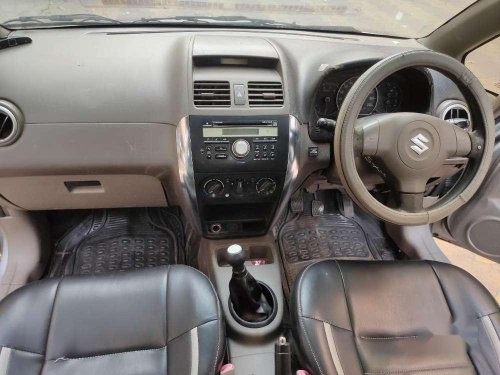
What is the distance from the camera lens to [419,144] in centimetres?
109

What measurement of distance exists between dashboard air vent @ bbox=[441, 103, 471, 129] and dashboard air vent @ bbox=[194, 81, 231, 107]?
714 mm

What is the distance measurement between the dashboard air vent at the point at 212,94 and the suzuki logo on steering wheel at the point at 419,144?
53 centimetres

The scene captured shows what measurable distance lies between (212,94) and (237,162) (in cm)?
21

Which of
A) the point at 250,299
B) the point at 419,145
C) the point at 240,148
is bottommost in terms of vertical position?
the point at 250,299

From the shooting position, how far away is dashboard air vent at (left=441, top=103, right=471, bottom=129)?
4.30ft

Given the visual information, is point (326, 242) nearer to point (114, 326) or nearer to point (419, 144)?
point (419, 144)

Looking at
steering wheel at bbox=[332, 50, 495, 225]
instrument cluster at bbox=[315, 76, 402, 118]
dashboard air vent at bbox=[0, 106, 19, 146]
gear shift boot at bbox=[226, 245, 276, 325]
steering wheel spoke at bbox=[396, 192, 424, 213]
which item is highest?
instrument cluster at bbox=[315, 76, 402, 118]

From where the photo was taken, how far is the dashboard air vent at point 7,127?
3.69ft

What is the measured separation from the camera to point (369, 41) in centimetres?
152

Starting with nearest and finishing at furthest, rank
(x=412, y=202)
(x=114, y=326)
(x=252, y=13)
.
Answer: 1. (x=114, y=326)
2. (x=412, y=202)
3. (x=252, y=13)

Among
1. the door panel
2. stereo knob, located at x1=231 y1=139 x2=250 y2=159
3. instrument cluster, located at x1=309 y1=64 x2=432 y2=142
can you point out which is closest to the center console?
stereo knob, located at x1=231 y1=139 x2=250 y2=159

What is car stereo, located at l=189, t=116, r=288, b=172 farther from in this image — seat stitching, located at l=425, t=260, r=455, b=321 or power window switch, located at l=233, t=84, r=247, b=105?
seat stitching, located at l=425, t=260, r=455, b=321

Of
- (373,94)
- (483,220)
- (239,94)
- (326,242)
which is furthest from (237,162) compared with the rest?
(483,220)

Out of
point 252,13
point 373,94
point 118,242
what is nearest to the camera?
point 373,94
